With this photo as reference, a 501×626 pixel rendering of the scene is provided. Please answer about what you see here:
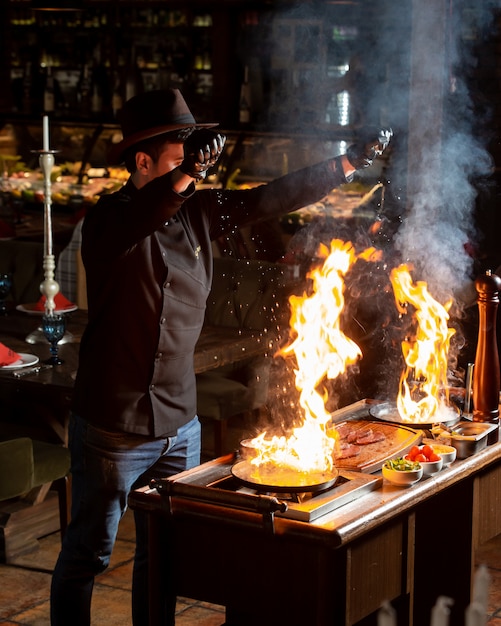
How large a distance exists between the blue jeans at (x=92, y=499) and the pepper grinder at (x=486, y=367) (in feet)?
3.24

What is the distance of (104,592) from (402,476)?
1.96 metres

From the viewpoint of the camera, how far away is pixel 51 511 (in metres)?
5.10

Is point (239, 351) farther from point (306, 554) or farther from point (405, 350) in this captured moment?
point (306, 554)

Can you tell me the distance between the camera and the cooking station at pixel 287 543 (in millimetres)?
2734

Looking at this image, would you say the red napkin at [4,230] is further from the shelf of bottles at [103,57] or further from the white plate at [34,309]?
the white plate at [34,309]

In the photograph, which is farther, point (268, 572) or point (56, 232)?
point (56, 232)

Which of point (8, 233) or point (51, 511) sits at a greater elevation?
point (8, 233)

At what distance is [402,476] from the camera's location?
294 cm

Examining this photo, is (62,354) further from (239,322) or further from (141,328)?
(141,328)

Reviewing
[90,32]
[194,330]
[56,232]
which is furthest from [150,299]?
[90,32]

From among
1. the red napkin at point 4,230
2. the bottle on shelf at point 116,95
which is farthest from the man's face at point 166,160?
the bottle on shelf at point 116,95

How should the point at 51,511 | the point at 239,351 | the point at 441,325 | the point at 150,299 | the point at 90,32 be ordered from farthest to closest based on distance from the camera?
the point at 90,32
the point at 239,351
the point at 51,511
the point at 441,325
the point at 150,299

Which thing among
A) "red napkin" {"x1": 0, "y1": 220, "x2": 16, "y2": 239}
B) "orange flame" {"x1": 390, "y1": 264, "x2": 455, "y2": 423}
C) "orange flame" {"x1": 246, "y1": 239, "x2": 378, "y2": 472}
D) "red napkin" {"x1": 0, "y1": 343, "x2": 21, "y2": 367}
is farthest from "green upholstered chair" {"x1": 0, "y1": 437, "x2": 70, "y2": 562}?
"red napkin" {"x1": 0, "y1": 220, "x2": 16, "y2": 239}

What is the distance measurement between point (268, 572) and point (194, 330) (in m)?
0.87
